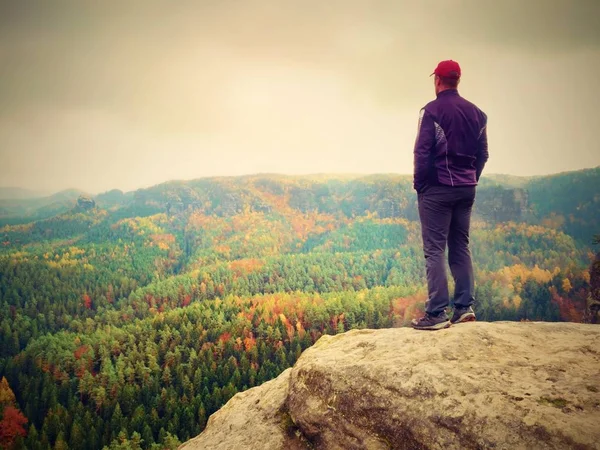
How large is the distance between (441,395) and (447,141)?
13.7 ft

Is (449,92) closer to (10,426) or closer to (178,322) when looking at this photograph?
(10,426)

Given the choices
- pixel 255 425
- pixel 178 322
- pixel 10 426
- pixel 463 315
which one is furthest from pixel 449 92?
pixel 178 322

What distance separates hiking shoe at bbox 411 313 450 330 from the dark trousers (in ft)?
0.43

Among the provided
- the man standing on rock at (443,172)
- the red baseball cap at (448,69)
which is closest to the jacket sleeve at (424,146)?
the man standing on rock at (443,172)

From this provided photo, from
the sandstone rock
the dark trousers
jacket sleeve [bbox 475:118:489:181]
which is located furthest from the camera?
jacket sleeve [bbox 475:118:489:181]

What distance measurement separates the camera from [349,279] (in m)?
166

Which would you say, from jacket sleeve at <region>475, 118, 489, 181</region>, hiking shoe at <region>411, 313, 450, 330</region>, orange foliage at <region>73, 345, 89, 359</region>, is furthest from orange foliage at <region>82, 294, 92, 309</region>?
jacket sleeve at <region>475, 118, 489, 181</region>

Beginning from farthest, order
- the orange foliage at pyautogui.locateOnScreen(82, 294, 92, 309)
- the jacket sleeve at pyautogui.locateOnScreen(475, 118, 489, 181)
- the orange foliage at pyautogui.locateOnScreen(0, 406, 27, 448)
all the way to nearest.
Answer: the orange foliage at pyautogui.locateOnScreen(82, 294, 92, 309) < the orange foliage at pyautogui.locateOnScreen(0, 406, 27, 448) < the jacket sleeve at pyautogui.locateOnScreen(475, 118, 489, 181)

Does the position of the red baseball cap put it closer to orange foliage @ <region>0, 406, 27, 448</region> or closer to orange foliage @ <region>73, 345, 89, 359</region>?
orange foliage @ <region>0, 406, 27, 448</region>

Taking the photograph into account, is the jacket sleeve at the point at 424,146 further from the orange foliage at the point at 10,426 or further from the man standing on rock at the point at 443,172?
the orange foliage at the point at 10,426

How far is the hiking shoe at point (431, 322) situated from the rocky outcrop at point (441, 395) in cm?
19

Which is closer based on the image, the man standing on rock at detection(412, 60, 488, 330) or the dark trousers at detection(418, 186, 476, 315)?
the man standing on rock at detection(412, 60, 488, 330)

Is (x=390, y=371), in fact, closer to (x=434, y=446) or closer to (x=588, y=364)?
(x=434, y=446)

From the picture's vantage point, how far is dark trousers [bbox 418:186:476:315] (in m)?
6.36
